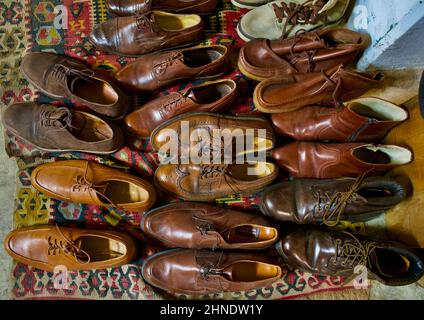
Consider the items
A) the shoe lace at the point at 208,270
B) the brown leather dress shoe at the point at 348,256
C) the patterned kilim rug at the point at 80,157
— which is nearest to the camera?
the brown leather dress shoe at the point at 348,256

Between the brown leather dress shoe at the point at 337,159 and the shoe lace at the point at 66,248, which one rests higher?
the brown leather dress shoe at the point at 337,159

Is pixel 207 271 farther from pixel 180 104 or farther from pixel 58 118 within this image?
pixel 58 118

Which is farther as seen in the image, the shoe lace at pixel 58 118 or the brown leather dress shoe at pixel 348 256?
the shoe lace at pixel 58 118

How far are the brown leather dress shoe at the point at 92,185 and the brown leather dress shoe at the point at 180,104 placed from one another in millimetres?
200

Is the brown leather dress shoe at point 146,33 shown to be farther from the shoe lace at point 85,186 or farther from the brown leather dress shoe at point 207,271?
the brown leather dress shoe at point 207,271

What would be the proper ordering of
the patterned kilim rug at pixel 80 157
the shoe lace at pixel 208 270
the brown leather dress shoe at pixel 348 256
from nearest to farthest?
the brown leather dress shoe at pixel 348 256
the shoe lace at pixel 208 270
the patterned kilim rug at pixel 80 157

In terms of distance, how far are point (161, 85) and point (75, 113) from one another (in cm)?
35

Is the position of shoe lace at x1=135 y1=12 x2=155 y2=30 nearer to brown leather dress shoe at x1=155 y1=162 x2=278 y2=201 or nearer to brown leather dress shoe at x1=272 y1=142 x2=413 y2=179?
brown leather dress shoe at x1=155 y1=162 x2=278 y2=201

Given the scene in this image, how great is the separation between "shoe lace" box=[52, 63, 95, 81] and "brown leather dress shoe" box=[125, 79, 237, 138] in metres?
0.22

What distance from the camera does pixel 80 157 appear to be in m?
1.38

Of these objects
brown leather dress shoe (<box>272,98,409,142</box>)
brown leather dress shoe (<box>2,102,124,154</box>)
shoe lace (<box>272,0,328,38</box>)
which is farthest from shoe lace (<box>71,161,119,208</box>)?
shoe lace (<box>272,0,328,38</box>)

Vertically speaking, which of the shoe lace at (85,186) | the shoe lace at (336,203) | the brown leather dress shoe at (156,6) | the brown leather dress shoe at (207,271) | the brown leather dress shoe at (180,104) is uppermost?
the brown leather dress shoe at (156,6)

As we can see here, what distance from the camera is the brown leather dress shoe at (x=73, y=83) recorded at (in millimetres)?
1284

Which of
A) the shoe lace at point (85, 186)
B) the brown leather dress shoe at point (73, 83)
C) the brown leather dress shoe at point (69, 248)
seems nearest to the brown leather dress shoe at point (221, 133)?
the brown leather dress shoe at point (73, 83)
